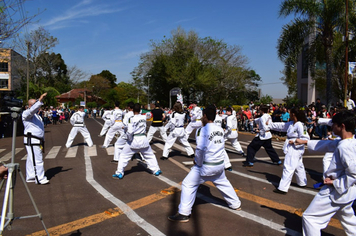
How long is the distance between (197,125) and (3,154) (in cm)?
798

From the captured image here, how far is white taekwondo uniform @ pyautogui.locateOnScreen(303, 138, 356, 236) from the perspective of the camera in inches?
132

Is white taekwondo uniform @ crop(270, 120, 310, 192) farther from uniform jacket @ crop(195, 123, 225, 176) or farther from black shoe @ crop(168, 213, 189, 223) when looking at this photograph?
black shoe @ crop(168, 213, 189, 223)

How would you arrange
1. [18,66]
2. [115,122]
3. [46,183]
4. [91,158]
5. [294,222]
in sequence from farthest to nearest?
[18,66]
[115,122]
[91,158]
[46,183]
[294,222]

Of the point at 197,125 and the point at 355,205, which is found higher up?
the point at 197,125

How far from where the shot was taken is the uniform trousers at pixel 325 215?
3.46 meters

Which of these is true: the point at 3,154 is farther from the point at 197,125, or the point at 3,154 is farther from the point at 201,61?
the point at 201,61

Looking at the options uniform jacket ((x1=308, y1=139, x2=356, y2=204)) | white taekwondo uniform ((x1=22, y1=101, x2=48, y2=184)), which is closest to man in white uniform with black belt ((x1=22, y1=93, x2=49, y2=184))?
white taekwondo uniform ((x1=22, y1=101, x2=48, y2=184))

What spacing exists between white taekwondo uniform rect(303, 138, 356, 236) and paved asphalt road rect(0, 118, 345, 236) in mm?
827

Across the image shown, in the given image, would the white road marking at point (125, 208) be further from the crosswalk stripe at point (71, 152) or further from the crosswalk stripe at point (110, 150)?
the crosswalk stripe at point (71, 152)

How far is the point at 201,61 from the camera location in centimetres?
4284

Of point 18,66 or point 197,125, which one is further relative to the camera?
point 18,66

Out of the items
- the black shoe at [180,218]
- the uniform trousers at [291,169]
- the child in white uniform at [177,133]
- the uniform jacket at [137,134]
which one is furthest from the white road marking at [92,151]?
the uniform trousers at [291,169]

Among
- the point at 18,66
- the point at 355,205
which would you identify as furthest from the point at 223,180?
the point at 18,66

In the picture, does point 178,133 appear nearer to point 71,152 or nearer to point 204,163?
point 71,152
